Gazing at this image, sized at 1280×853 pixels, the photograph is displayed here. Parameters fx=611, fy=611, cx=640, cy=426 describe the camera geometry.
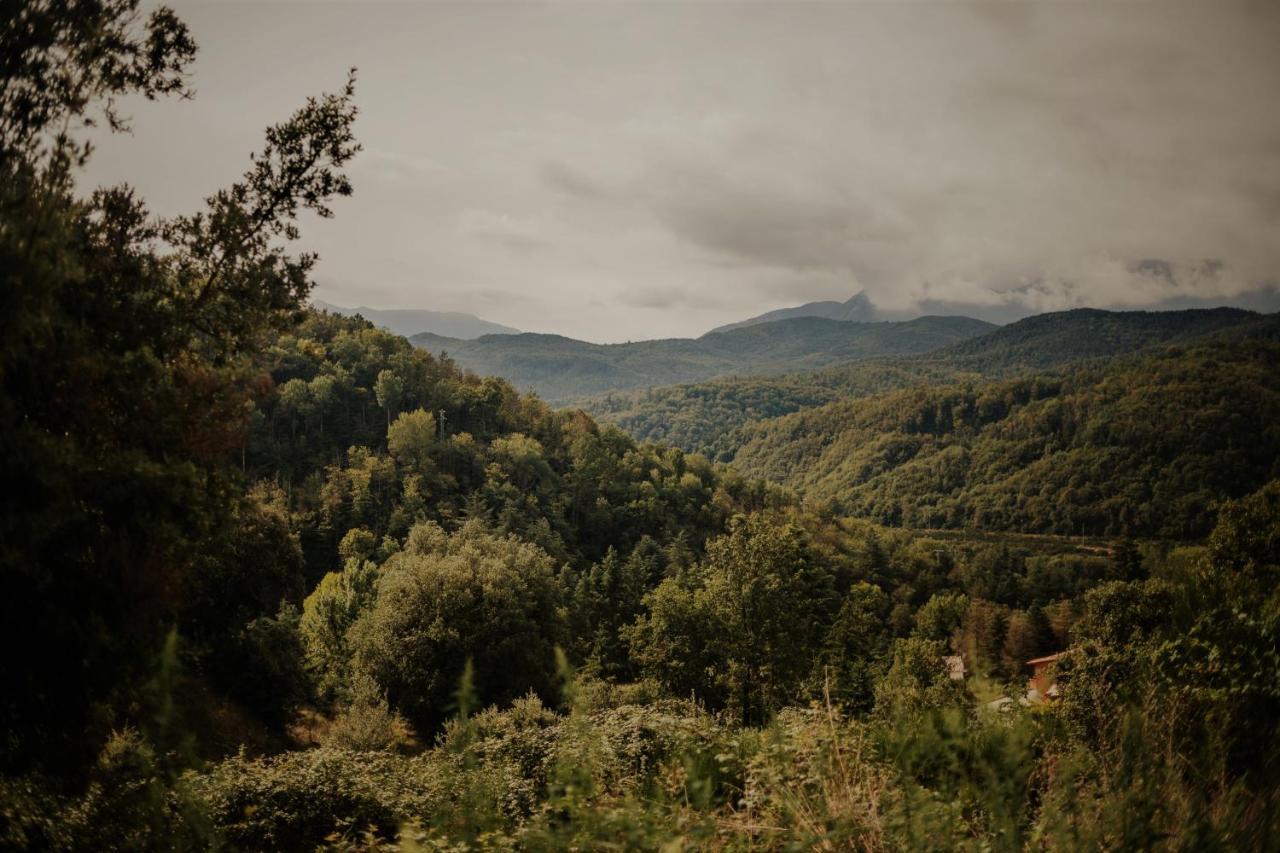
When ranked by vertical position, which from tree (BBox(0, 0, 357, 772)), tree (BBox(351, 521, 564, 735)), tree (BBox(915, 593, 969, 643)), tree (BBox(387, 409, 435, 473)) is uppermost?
tree (BBox(0, 0, 357, 772))

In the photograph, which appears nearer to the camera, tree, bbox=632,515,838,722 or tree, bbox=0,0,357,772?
tree, bbox=0,0,357,772

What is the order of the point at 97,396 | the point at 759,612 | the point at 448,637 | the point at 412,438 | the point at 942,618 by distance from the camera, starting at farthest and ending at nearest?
the point at 412,438 → the point at 942,618 → the point at 448,637 → the point at 759,612 → the point at 97,396

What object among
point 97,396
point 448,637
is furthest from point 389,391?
point 97,396

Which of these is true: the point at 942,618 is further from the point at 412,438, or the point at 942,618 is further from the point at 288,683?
the point at 412,438

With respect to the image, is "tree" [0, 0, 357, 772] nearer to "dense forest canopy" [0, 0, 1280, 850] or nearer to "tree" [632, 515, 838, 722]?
"dense forest canopy" [0, 0, 1280, 850]

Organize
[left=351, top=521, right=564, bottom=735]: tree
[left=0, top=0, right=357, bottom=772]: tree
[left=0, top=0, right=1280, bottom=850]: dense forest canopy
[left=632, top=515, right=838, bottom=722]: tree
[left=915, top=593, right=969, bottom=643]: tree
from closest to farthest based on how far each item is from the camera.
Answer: [left=0, top=0, right=1280, bottom=850]: dense forest canopy
[left=0, top=0, right=357, bottom=772]: tree
[left=632, top=515, right=838, bottom=722]: tree
[left=351, top=521, right=564, bottom=735]: tree
[left=915, top=593, right=969, bottom=643]: tree

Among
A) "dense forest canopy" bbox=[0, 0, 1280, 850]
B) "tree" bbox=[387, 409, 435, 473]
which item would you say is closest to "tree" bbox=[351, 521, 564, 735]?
"dense forest canopy" bbox=[0, 0, 1280, 850]

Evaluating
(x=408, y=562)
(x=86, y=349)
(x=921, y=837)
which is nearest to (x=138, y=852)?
(x=86, y=349)

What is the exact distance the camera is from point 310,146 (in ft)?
29.8

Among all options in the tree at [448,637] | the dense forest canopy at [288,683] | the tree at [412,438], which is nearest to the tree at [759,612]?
the dense forest canopy at [288,683]

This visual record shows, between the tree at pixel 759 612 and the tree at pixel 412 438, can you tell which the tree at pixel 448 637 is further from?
the tree at pixel 412 438

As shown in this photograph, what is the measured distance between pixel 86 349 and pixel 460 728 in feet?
19.0

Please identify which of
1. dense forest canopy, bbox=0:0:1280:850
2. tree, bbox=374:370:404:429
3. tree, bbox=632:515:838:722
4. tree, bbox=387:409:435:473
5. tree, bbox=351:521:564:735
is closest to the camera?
dense forest canopy, bbox=0:0:1280:850

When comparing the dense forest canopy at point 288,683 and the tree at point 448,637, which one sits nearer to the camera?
the dense forest canopy at point 288,683
